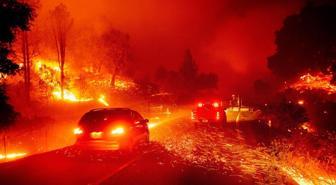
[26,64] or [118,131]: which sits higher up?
[26,64]

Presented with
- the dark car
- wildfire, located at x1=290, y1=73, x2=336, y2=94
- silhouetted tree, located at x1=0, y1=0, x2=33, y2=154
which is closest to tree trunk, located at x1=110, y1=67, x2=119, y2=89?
wildfire, located at x1=290, y1=73, x2=336, y2=94

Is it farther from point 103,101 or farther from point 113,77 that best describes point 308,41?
point 113,77

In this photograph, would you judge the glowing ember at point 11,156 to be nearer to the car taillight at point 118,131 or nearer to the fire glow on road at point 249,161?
the fire glow on road at point 249,161

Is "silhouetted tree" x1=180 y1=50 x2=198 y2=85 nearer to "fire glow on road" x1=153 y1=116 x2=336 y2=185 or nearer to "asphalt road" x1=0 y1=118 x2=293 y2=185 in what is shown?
"fire glow on road" x1=153 y1=116 x2=336 y2=185

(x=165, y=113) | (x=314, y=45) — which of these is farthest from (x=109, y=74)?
(x=314, y=45)

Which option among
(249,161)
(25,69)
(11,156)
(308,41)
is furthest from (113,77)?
(249,161)

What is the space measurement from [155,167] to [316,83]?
30640 millimetres

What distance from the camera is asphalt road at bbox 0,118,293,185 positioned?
10.0 meters

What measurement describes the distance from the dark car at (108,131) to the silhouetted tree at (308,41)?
89.1 feet

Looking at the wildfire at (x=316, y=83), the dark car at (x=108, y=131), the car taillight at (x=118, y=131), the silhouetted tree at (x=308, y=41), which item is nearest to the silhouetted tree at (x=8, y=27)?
the dark car at (x=108, y=131)

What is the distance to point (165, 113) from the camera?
3838 cm

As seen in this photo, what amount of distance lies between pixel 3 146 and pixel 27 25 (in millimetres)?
9668

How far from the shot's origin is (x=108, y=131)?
13.9 metres

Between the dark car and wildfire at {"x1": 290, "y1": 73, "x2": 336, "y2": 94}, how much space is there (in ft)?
76.1
